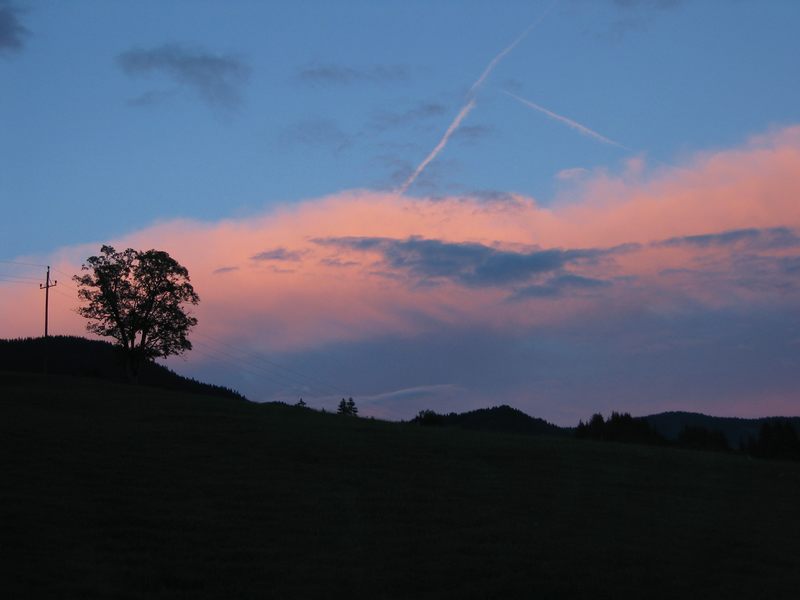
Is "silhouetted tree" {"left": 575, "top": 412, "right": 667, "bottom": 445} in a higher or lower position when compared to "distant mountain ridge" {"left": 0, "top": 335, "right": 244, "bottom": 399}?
lower

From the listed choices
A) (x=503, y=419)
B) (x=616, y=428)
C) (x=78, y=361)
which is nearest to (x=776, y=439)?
(x=616, y=428)

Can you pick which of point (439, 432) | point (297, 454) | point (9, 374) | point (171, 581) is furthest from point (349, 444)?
point (9, 374)

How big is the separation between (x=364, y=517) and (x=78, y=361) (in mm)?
126648

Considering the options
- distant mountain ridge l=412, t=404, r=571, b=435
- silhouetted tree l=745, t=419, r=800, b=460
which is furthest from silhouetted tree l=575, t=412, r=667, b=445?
distant mountain ridge l=412, t=404, r=571, b=435

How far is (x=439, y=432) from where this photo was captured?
48875mm

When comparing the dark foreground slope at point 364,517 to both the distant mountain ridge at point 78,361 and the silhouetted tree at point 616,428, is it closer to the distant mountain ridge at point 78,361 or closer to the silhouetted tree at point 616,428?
the silhouetted tree at point 616,428

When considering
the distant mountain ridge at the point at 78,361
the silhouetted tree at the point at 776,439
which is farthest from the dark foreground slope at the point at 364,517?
the distant mountain ridge at the point at 78,361

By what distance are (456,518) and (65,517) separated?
10.6m

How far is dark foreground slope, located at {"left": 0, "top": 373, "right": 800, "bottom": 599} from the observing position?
18.8m

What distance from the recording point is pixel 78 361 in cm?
14075

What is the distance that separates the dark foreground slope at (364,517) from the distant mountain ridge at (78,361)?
268 feet

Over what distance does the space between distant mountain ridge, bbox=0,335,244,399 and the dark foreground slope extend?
268ft

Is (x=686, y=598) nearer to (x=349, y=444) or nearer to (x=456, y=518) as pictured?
(x=456, y=518)

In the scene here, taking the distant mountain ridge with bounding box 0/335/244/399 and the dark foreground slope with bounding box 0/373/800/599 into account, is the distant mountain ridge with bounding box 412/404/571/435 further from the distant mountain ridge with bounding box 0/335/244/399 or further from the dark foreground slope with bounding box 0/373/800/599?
the dark foreground slope with bounding box 0/373/800/599
